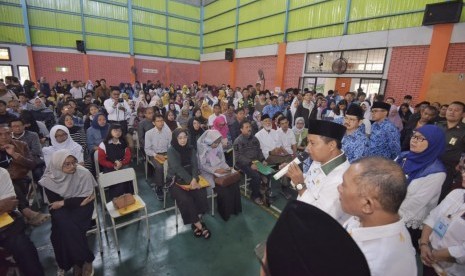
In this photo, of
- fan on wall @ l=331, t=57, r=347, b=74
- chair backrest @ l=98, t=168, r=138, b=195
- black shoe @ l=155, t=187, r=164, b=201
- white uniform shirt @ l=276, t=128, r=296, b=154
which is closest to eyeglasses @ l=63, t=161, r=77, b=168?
chair backrest @ l=98, t=168, r=138, b=195

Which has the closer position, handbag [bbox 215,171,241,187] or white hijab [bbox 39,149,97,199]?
white hijab [bbox 39,149,97,199]

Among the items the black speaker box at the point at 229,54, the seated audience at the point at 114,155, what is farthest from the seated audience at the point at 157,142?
the black speaker box at the point at 229,54

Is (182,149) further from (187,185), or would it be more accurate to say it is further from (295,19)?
(295,19)

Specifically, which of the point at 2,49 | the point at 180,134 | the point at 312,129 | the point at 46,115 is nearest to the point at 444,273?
the point at 312,129

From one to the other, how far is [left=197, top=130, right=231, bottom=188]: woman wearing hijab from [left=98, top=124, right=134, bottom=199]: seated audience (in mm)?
1254

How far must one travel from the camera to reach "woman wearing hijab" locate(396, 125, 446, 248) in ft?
7.21

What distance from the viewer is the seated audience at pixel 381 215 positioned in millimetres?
969

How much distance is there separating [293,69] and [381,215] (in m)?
11.8

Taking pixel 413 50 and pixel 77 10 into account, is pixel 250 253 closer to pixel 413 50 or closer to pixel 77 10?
pixel 413 50

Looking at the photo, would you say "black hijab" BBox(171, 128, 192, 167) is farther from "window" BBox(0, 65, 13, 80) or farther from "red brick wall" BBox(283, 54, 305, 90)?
"window" BBox(0, 65, 13, 80)

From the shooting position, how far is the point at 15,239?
2334mm

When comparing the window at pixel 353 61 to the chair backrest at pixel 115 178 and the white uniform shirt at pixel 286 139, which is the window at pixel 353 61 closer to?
the white uniform shirt at pixel 286 139

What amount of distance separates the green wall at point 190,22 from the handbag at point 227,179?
27.3 ft

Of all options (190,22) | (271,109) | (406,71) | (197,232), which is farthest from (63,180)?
(190,22)
